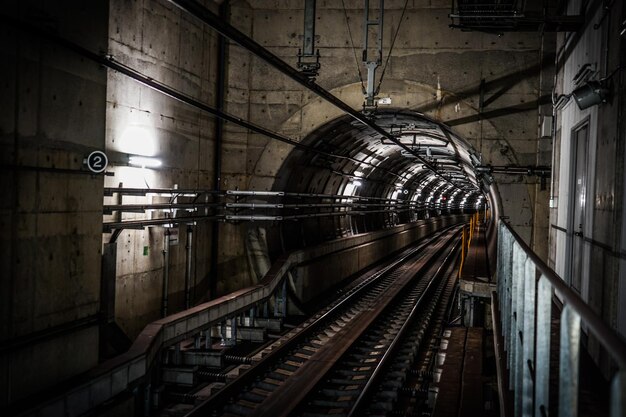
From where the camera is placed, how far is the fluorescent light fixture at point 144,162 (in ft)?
28.4

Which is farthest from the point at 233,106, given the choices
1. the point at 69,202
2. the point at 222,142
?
the point at 69,202

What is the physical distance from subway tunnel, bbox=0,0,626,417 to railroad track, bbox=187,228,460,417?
0.17 ft

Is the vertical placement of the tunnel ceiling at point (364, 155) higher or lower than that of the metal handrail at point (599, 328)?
higher

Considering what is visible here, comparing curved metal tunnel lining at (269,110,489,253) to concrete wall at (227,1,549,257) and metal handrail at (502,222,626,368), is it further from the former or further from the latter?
metal handrail at (502,222,626,368)

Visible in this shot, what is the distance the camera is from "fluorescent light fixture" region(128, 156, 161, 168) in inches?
341

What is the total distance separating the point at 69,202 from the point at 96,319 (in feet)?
4.25

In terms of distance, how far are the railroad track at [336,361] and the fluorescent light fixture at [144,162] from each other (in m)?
3.54

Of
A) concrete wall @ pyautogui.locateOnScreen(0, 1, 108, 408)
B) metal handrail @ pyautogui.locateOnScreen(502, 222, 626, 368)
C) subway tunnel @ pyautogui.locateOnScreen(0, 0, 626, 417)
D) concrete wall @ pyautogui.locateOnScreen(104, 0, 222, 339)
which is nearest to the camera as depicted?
metal handrail @ pyautogui.locateOnScreen(502, 222, 626, 368)

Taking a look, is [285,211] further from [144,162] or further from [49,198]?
[49,198]

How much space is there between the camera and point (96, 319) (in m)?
5.91

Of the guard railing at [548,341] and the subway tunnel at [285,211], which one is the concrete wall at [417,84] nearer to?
the subway tunnel at [285,211]

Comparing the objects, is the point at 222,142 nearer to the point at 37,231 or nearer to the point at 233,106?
the point at 233,106

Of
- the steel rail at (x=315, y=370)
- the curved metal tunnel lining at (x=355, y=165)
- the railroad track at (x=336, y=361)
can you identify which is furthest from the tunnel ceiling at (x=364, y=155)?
the steel rail at (x=315, y=370)

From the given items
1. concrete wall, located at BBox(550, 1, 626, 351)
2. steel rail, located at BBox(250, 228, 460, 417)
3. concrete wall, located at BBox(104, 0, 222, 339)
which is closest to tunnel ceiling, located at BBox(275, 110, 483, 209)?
concrete wall, located at BBox(104, 0, 222, 339)
